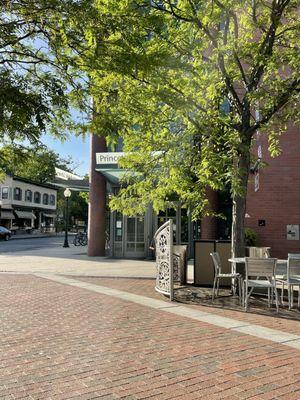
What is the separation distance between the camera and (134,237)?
22594 millimetres

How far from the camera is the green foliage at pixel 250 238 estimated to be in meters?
20.0

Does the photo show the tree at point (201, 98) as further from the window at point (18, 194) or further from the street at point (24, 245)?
the window at point (18, 194)

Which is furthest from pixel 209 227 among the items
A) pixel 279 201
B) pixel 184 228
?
pixel 279 201

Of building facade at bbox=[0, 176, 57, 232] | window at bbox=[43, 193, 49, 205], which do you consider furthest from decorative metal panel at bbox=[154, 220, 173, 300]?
window at bbox=[43, 193, 49, 205]

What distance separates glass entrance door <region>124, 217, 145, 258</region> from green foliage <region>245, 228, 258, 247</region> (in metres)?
5.16

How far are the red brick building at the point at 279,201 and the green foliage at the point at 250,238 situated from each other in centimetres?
55

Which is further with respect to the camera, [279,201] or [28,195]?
[28,195]

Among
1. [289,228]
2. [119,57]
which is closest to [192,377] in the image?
[119,57]

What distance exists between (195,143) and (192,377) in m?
7.66

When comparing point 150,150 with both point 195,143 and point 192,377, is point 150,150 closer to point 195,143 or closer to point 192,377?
point 195,143

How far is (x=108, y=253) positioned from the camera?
2364cm

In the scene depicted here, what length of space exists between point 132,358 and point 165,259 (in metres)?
5.14

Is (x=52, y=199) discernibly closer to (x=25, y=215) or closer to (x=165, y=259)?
(x=25, y=215)

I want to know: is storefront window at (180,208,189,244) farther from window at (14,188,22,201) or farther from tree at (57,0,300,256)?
window at (14,188,22,201)
